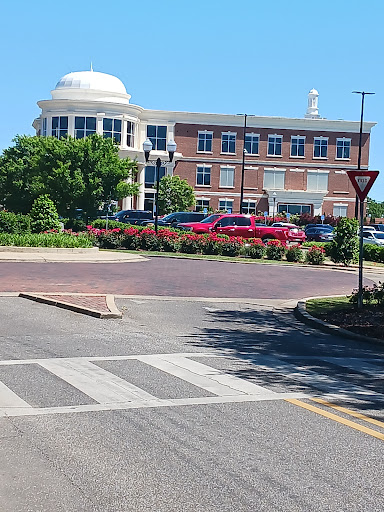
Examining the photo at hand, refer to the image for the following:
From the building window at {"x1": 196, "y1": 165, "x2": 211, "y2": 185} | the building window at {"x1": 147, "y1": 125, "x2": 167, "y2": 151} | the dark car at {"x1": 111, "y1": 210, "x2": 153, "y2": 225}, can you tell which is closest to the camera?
the dark car at {"x1": 111, "y1": 210, "x2": 153, "y2": 225}

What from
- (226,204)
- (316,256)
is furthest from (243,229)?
(226,204)

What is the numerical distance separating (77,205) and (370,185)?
32.4 metres

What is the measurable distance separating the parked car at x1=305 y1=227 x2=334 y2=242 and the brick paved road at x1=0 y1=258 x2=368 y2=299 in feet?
83.4

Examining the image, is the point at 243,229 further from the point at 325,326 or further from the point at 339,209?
the point at 339,209

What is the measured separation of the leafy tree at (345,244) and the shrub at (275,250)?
245 centimetres

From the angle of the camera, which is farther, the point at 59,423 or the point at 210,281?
the point at 210,281

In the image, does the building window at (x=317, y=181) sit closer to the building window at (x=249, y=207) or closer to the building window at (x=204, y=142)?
the building window at (x=249, y=207)

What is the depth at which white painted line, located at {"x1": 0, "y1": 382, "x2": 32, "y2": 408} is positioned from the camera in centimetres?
724

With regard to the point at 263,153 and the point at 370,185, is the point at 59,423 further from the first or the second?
the point at 263,153

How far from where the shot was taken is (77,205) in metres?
45.8

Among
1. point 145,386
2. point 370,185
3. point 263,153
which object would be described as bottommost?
point 145,386

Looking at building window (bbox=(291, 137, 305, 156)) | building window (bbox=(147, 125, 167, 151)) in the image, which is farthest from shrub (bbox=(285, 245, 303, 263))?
building window (bbox=(291, 137, 305, 156))

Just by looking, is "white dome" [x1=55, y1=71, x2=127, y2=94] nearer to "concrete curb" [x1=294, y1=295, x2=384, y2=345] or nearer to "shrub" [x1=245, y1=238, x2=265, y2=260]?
"shrub" [x1=245, y1=238, x2=265, y2=260]

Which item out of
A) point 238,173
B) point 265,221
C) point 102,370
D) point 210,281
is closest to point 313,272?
point 210,281
